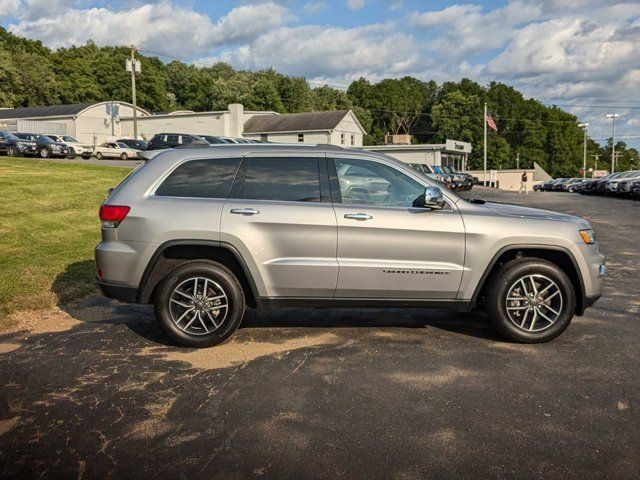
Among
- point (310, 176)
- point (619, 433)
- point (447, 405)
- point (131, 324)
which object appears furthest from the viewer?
point (131, 324)

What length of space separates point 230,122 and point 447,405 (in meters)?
52.2

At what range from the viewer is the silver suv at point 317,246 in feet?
17.1

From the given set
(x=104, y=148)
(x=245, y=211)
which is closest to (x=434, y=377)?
(x=245, y=211)

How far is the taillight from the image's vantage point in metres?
5.27

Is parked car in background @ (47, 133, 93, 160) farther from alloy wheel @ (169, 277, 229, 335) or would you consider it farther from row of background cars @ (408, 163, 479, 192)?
alloy wheel @ (169, 277, 229, 335)

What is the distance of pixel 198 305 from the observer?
Answer: 17.3 feet

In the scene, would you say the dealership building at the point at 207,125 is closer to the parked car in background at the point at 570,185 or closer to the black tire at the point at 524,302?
the parked car in background at the point at 570,185

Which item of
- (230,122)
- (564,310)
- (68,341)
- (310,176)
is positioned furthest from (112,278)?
(230,122)

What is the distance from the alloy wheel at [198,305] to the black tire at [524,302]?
254cm

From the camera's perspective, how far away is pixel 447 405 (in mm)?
3973

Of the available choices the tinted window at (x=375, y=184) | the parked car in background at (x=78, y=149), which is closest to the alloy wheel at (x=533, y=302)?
the tinted window at (x=375, y=184)

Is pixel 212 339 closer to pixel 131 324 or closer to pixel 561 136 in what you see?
pixel 131 324

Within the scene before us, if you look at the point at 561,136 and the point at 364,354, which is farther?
the point at 561,136

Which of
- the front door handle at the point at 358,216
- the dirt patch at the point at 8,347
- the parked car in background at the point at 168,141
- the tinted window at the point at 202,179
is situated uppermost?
the parked car in background at the point at 168,141
